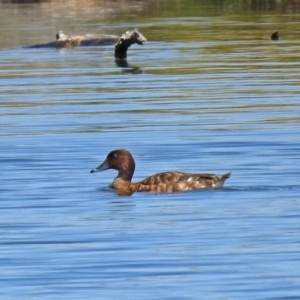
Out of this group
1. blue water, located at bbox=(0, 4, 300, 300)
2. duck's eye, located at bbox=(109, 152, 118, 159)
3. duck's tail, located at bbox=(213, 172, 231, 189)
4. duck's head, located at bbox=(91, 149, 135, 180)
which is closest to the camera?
blue water, located at bbox=(0, 4, 300, 300)

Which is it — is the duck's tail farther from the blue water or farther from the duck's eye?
the duck's eye

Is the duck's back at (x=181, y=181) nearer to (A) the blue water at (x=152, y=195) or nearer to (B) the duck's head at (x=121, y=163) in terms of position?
(A) the blue water at (x=152, y=195)

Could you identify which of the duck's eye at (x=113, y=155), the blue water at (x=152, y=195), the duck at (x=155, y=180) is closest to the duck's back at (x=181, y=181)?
the duck at (x=155, y=180)

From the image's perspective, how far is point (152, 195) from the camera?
1330cm

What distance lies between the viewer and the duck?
1291 cm

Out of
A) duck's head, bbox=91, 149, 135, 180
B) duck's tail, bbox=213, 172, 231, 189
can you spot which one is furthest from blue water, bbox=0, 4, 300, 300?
duck's head, bbox=91, 149, 135, 180

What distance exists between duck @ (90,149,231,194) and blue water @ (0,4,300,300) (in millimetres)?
116

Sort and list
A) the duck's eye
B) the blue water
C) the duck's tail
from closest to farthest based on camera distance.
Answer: the blue water, the duck's tail, the duck's eye

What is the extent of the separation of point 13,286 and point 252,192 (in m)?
3.93

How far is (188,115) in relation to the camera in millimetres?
19266

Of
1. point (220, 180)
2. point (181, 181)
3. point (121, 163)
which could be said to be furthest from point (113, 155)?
point (220, 180)

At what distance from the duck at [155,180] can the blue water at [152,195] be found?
0.12 metres

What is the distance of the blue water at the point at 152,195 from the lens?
9578mm

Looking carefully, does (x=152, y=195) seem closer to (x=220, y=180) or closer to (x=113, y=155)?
(x=220, y=180)
